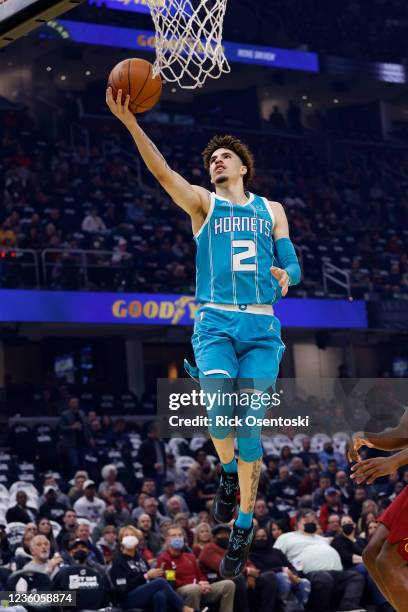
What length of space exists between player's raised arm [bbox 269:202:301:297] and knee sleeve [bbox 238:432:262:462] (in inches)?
35.2

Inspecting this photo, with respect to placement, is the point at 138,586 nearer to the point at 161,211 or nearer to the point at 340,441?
the point at 340,441

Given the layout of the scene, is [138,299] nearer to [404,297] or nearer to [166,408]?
[404,297]

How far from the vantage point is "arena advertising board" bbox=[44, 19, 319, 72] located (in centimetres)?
2784

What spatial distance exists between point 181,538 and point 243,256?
635cm

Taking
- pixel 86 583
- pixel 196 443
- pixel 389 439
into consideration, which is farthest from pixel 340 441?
pixel 389 439

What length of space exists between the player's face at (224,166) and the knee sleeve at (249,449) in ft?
5.32

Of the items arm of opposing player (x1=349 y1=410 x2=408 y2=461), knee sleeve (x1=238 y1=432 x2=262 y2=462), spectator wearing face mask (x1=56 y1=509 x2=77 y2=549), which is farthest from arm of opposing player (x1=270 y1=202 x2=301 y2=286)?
spectator wearing face mask (x1=56 y1=509 x2=77 y2=549)

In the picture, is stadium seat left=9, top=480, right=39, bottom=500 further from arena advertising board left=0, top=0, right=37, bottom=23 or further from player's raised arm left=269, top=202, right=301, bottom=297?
arena advertising board left=0, top=0, right=37, bottom=23

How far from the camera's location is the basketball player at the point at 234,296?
7066 mm

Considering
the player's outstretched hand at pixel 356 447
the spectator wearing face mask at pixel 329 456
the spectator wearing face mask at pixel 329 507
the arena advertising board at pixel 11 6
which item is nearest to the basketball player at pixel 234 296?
the player's outstretched hand at pixel 356 447

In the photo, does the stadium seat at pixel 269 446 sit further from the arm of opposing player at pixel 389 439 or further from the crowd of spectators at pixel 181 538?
the arm of opposing player at pixel 389 439

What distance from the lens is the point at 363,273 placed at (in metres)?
27.1

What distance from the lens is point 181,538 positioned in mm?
12852

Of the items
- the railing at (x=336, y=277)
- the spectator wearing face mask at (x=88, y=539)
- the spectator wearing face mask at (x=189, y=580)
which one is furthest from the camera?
the railing at (x=336, y=277)
